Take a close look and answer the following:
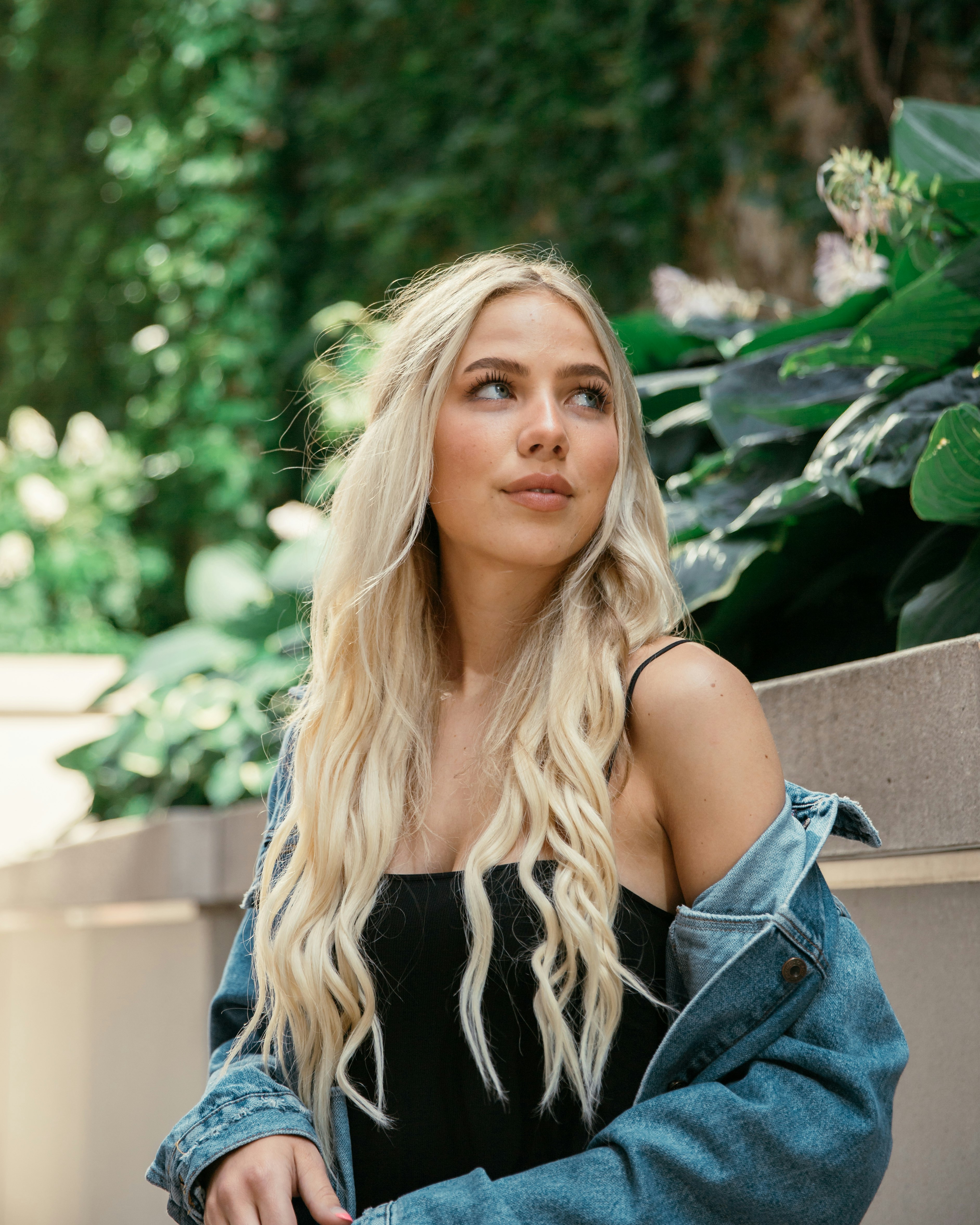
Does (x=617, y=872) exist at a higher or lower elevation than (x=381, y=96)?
lower

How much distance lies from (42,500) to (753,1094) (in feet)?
23.2

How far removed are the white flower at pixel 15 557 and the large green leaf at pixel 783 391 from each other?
240 inches

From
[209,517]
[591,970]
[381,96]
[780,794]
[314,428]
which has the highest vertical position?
[381,96]

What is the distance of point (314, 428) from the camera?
1.83m

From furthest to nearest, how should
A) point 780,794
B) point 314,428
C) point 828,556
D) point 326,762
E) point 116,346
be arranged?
point 116,346 → point 828,556 → point 314,428 → point 326,762 → point 780,794

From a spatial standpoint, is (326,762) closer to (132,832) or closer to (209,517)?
(132,832)

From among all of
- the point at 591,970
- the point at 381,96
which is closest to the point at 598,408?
the point at 591,970

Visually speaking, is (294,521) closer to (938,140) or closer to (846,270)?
(846,270)

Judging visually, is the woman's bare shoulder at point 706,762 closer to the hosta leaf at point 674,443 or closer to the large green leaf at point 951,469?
the large green leaf at point 951,469

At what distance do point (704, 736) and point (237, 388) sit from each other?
19.2 ft

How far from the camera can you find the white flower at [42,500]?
24.2 ft

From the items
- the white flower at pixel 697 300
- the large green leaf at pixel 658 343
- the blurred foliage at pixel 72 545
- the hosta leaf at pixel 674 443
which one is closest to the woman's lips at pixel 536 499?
the hosta leaf at pixel 674 443

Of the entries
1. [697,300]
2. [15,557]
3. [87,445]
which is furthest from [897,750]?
[15,557]

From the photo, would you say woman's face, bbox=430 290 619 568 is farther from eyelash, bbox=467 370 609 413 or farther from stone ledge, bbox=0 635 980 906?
stone ledge, bbox=0 635 980 906
